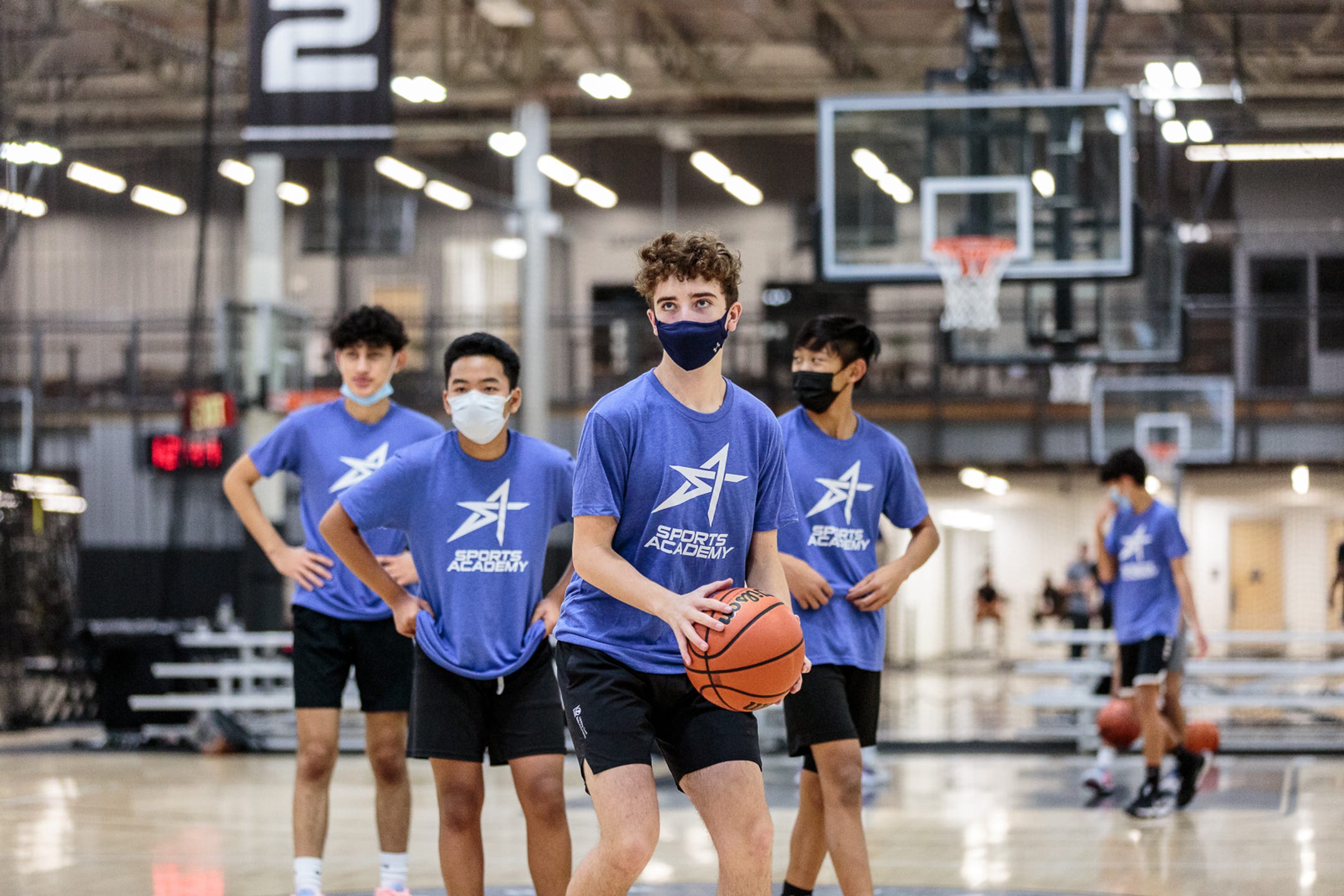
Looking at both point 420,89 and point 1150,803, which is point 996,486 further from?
point 1150,803

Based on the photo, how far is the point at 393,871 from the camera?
16.0ft

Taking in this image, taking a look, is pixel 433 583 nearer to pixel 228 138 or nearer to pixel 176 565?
pixel 176 565

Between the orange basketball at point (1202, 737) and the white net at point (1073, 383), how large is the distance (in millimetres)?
6448

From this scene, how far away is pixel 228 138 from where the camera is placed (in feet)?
48.2

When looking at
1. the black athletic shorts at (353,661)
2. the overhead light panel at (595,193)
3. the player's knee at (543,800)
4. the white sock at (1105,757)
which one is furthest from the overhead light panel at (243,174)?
the player's knee at (543,800)

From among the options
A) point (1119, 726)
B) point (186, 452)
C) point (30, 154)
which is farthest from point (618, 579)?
point (186, 452)

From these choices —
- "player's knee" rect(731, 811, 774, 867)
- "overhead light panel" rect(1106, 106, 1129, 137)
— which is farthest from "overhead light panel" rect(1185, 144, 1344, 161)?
"player's knee" rect(731, 811, 774, 867)

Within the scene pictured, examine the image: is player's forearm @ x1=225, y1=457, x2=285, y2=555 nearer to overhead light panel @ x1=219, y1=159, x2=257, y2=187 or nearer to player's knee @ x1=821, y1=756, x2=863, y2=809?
player's knee @ x1=821, y1=756, x2=863, y2=809

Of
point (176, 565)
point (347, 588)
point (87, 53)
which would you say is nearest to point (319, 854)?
point (347, 588)

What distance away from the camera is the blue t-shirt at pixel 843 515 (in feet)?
14.6

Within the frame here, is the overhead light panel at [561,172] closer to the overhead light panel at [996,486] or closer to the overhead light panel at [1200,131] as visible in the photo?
the overhead light panel at [996,486]

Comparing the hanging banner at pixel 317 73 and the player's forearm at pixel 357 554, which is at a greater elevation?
the hanging banner at pixel 317 73

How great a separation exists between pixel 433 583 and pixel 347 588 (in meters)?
0.77

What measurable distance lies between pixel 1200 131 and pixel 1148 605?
41.2 feet
